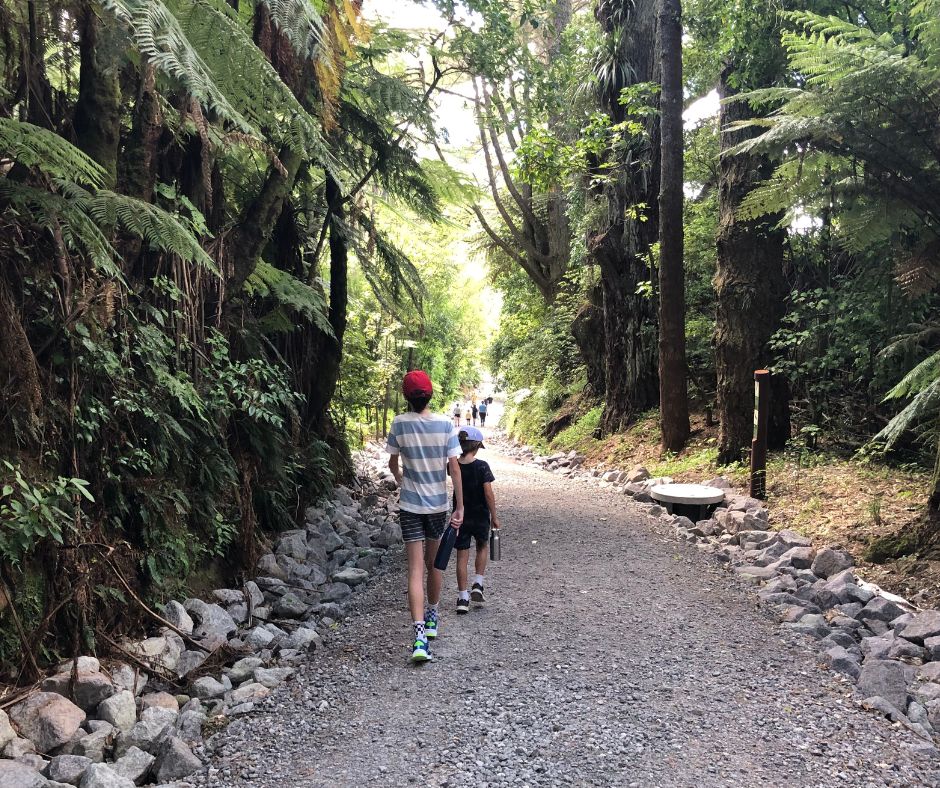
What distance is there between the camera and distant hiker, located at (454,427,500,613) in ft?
16.7

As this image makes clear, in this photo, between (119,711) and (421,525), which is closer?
(119,711)

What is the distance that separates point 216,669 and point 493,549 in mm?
2070

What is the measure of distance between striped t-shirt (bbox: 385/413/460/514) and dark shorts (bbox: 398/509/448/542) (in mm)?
47

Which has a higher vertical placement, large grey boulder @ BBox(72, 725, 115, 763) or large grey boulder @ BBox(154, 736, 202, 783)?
large grey boulder @ BBox(72, 725, 115, 763)

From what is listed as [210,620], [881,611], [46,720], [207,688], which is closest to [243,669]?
[207,688]

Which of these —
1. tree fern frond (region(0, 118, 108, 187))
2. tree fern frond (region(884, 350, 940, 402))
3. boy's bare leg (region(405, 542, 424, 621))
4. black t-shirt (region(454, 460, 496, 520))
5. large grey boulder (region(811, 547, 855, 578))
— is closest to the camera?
tree fern frond (region(0, 118, 108, 187))

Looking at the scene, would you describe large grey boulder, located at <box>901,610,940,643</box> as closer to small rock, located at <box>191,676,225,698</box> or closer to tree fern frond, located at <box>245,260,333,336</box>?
small rock, located at <box>191,676,225,698</box>

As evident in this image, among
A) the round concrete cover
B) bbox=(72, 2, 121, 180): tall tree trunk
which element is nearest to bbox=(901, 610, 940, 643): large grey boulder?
the round concrete cover

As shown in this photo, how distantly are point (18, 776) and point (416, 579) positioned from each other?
2.24 m

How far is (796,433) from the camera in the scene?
380 inches

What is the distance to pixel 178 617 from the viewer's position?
444 cm

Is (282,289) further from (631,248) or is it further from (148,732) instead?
(631,248)

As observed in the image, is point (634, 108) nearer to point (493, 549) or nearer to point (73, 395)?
point (493, 549)

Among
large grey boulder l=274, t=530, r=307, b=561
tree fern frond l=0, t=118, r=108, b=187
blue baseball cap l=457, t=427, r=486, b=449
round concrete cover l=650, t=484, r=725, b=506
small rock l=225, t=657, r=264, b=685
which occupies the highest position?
tree fern frond l=0, t=118, r=108, b=187
